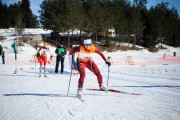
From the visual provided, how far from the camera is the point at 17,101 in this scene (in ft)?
22.5

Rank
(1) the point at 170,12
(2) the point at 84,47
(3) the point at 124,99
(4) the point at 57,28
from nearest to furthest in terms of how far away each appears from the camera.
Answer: (3) the point at 124,99 → (2) the point at 84,47 → (4) the point at 57,28 → (1) the point at 170,12

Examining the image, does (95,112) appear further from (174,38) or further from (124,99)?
(174,38)

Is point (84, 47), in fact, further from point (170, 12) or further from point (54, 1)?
point (170, 12)

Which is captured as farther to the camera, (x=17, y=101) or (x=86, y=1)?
(x=86, y=1)

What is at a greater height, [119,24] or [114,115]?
[119,24]

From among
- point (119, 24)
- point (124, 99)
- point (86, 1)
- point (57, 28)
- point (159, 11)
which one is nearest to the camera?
point (124, 99)

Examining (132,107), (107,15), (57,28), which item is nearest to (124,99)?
(132,107)

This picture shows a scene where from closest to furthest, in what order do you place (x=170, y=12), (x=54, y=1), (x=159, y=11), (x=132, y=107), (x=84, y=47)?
(x=132, y=107) → (x=84, y=47) → (x=54, y=1) → (x=159, y=11) → (x=170, y=12)

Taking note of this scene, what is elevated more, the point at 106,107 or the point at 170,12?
the point at 170,12

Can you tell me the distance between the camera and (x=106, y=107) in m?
5.89

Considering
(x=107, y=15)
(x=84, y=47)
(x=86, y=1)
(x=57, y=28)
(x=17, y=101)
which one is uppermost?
(x=86, y=1)

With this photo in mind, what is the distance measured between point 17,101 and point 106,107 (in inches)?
109

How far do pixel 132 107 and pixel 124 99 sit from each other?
986 mm

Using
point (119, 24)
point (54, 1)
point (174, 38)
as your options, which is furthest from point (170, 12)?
point (54, 1)
